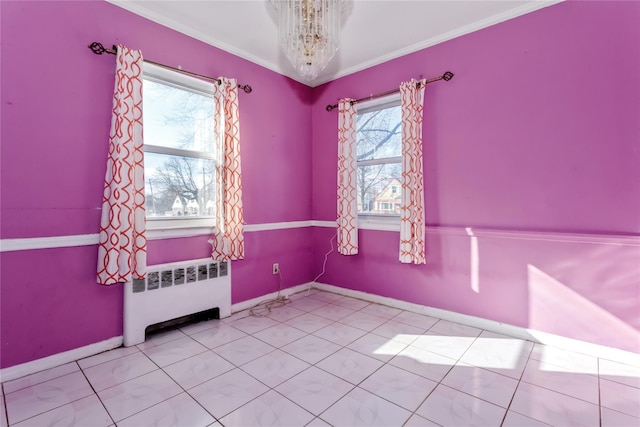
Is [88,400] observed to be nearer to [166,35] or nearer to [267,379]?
[267,379]

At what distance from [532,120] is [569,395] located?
185 centimetres

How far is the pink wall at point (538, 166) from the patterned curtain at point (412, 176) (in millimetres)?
129

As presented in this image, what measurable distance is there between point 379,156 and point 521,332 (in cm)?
Answer: 201

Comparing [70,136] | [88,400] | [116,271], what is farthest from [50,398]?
[70,136]

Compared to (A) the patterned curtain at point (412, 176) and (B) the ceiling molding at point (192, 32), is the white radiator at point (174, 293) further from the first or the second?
(B) the ceiling molding at point (192, 32)

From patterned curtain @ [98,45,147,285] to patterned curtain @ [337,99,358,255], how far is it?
1.86 meters

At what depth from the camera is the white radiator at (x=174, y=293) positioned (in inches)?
86.7

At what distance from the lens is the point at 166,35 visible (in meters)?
2.44

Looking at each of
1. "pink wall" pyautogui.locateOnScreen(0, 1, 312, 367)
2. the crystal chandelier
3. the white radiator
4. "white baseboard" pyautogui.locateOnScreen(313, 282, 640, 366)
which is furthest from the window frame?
"pink wall" pyautogui.locateOnScreen(0, 1, 312, 367)

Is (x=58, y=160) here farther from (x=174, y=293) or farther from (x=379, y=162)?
(x=379, y=162)

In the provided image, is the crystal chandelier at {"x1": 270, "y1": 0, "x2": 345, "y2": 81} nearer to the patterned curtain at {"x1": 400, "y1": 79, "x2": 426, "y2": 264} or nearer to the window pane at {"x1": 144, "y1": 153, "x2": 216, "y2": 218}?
the patterned curtain at {"x1": 400, "y1": 79, "x2": 426, "y2": 264}

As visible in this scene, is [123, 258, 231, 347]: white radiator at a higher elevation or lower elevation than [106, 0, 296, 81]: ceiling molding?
lower

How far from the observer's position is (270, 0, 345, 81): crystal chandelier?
1.80 meters

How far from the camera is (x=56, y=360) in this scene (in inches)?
75.8
